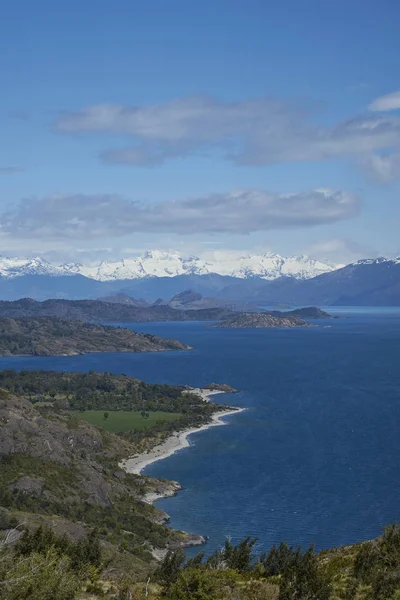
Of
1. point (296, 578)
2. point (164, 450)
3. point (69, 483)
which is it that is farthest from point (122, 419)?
point (296, 578)

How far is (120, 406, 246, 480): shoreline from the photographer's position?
314 feet

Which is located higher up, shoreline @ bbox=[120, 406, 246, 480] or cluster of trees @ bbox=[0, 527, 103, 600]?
cluster of trees @ bbox=[0, 527, 103, 600]

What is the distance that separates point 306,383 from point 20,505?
11863cm

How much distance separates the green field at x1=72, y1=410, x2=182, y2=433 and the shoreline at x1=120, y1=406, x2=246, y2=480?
7688 mm

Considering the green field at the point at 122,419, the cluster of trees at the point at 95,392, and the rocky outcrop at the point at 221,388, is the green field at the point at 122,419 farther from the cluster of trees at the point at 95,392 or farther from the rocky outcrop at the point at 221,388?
the rocky outcrop at the point at 221,388

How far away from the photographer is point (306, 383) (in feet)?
571

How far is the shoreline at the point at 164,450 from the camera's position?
9562 centimetres

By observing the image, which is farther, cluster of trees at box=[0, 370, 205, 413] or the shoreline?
cluster of trees at box=[0, 370, 205, 413]

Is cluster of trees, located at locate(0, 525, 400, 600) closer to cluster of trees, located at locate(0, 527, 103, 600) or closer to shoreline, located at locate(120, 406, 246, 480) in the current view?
cluster of trees, located at locate(0, 527, 103, 600)

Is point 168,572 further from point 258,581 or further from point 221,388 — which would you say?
point 221,388

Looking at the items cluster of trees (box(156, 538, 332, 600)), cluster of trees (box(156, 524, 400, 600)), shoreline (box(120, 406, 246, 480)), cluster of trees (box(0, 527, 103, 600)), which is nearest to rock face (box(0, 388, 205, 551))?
shoreline (box(120, 406, 246, 480))

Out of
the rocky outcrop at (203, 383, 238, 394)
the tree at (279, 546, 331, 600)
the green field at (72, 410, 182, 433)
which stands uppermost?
the tree at (279, 546, 331, 600)

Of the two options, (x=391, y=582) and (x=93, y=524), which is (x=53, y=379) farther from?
(x=391, y=582)

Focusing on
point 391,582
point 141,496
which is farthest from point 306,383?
point 391,582
